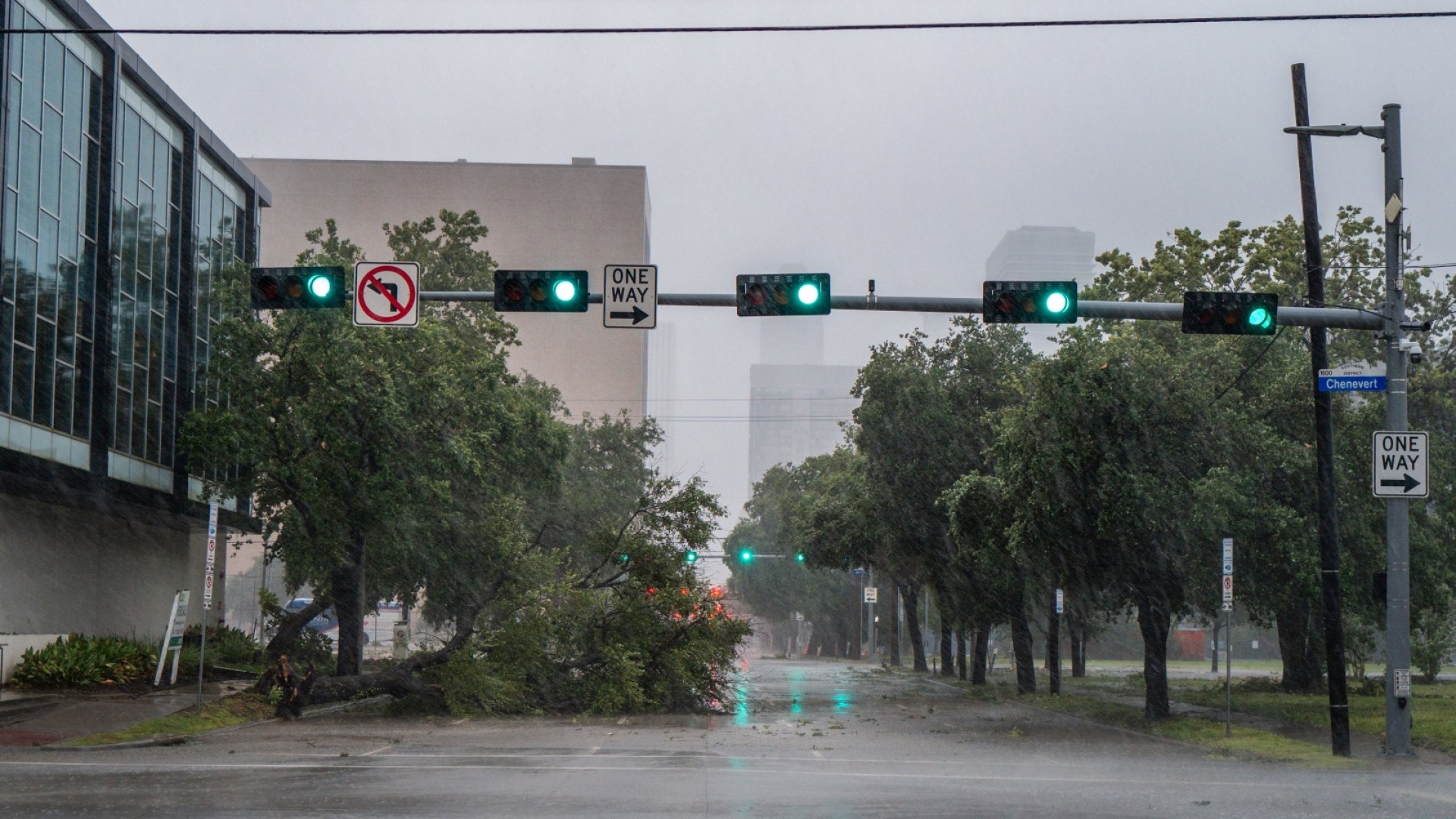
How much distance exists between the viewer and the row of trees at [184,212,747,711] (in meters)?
29.3

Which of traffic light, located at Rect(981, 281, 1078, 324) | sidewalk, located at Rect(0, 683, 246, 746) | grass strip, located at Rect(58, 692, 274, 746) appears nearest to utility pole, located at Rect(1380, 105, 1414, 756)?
traffic light, located at Rect(981, 281, 1078, 324)

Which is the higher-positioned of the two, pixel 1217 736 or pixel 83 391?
pixel 83 391

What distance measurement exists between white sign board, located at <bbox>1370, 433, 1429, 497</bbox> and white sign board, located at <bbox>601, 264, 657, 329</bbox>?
33.8 feet

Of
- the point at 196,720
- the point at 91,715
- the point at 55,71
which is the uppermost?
the point at 55,71

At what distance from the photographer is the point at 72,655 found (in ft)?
92.2

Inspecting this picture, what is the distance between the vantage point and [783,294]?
53.6ft

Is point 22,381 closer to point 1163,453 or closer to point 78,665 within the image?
point 78,665

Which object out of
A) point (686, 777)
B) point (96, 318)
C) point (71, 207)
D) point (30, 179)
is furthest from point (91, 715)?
point (71, 207)

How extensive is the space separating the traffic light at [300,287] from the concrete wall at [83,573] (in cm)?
1581

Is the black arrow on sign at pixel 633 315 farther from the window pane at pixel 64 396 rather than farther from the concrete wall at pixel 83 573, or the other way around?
A: the window pane at pixel 64 396

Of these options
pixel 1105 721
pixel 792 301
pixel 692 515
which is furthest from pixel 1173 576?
pixel 792 301

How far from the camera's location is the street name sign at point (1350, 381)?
19.6 m

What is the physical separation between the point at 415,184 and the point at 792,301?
107797 mm

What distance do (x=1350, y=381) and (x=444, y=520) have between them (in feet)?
67.5
